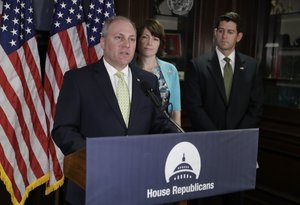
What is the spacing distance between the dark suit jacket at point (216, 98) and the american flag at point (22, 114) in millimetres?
999

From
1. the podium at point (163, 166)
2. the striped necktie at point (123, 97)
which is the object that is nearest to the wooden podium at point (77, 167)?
the podium at point (163, 166)

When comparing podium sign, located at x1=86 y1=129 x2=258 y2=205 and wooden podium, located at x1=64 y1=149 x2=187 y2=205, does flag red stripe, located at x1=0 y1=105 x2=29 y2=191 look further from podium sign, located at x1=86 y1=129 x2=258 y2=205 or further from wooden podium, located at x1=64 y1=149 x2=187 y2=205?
podium sign, located at x1=86 y1=129 x2=258 y2=205

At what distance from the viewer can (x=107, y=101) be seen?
1.62 metres

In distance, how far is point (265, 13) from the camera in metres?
3.60

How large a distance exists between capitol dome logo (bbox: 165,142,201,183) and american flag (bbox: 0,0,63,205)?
1.51 m

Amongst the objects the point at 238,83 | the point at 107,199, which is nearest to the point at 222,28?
the point at 238,83

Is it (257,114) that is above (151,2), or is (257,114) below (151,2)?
below

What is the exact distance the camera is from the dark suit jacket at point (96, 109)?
1.61 meters

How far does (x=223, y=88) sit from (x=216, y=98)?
8 cm

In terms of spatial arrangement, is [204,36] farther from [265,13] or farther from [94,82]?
[94,82]

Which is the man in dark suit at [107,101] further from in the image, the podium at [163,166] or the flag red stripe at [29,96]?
the flag red stripe at [29,96]

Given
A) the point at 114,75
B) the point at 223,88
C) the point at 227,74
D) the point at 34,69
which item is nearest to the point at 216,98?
the point at 223,88

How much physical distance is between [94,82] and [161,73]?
814mm

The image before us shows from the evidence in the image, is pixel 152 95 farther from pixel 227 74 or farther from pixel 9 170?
pixel 9 170
